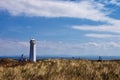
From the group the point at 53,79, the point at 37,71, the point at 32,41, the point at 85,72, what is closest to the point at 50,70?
the point at 37,71

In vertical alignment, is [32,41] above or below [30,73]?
above

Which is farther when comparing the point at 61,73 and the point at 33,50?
the point at 33,50

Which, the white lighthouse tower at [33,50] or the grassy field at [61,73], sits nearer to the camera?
the grassy field at [61,73]

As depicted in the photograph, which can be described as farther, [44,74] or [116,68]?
[116,68]

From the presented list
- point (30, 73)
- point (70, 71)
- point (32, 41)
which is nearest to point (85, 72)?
point (70, 71)

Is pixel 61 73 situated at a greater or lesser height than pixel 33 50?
lesser

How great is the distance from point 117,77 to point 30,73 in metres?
6.74

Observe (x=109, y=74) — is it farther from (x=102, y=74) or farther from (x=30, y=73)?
(x=30, y=73)

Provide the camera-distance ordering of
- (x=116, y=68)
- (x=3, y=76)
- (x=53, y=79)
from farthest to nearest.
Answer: (x=116, y=68) < (x=3, y=76) < (x=53, y=79)

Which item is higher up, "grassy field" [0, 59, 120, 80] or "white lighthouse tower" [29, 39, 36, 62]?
"white lighthouse tower" [29, 39, 36, 62]

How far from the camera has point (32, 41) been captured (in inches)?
1560

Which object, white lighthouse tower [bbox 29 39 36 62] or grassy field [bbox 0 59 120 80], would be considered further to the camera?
white lighthouse tower [bbox 29 39 36 62]

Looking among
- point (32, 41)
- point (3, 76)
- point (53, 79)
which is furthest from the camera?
point (32, 41)

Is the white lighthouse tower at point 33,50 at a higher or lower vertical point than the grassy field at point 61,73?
higher
